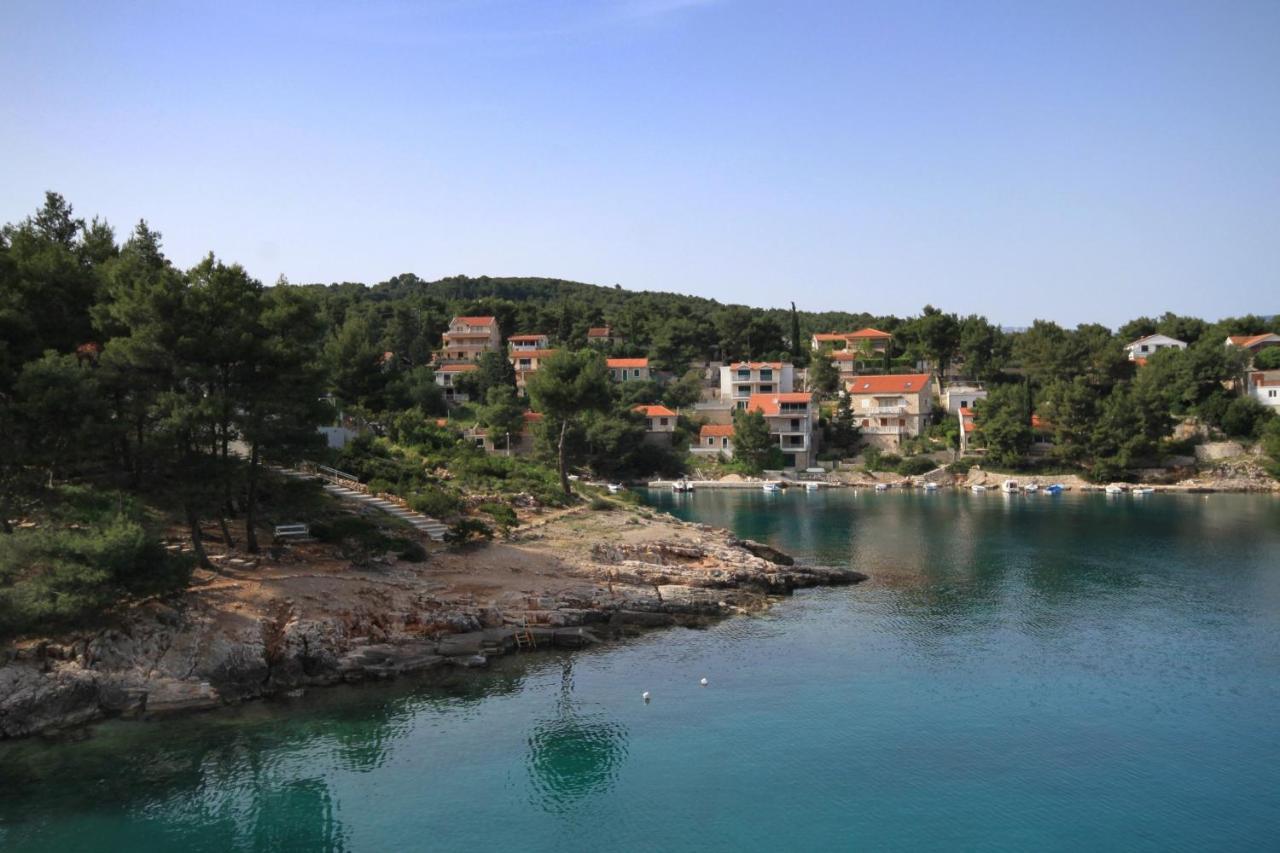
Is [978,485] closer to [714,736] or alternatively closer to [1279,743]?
[1279,743]

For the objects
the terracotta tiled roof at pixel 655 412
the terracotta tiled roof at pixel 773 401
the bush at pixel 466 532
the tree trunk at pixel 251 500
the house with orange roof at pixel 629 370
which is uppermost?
the house with orange roof at pixel 629 370

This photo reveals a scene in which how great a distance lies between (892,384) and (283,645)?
219ft

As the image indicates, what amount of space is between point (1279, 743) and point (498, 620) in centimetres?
2012

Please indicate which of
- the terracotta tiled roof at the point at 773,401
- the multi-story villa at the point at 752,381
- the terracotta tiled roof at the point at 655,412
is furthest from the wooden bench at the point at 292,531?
the multi-story villa at the point at 752,381

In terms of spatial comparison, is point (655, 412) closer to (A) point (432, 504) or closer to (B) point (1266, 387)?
(A) point (432, 504)

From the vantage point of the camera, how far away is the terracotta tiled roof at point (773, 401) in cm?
7756

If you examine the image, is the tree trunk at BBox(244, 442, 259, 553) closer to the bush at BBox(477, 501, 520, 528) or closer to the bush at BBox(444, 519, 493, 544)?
the bush at BBox(444, 519, 493, 544)

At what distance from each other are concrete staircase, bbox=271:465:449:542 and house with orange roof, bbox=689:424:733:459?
46.2 meters

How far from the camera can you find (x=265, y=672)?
72.6 feet

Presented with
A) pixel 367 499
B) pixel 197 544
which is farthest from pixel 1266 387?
pixel 197 544

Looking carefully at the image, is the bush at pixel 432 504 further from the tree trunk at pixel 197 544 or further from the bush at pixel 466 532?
the tree trunk at pixel 197 544

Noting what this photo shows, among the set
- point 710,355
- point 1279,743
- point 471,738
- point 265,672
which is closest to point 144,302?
point 265,672

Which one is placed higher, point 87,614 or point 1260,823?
point 87,614

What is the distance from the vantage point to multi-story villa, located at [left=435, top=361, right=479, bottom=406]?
276 ft
